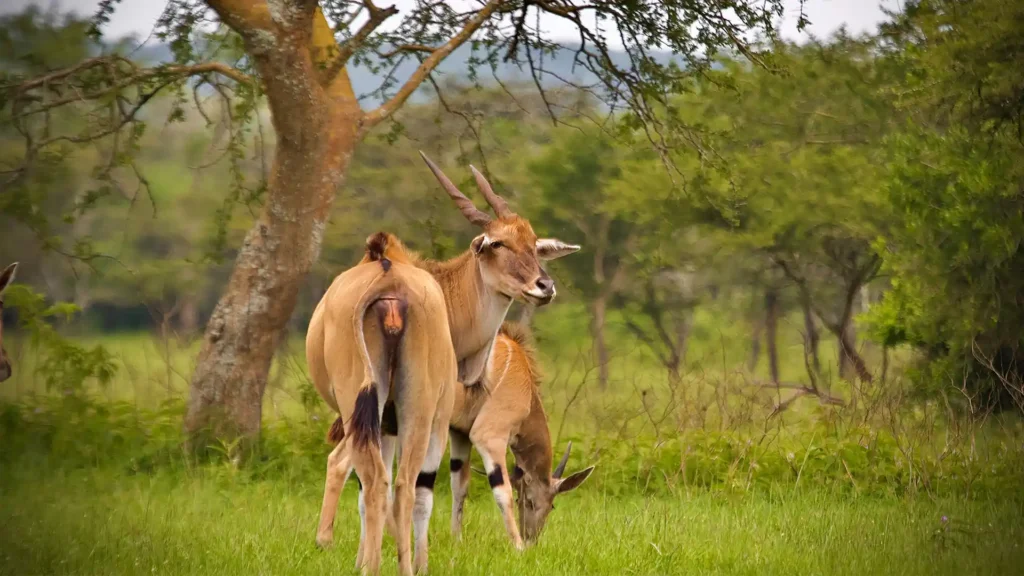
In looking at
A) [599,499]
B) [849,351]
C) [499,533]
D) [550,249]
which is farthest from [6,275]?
[849,351]

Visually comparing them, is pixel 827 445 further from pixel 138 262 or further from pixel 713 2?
pixel 138 262

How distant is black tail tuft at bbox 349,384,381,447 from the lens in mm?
5352

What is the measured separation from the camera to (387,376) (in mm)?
5566

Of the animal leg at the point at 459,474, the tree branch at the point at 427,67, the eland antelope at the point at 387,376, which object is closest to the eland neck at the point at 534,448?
the animal leg at the point at 459,474

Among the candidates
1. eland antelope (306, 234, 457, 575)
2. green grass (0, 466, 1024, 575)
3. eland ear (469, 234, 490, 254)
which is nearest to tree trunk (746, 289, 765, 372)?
green grass (0, 466, 1024, 575)

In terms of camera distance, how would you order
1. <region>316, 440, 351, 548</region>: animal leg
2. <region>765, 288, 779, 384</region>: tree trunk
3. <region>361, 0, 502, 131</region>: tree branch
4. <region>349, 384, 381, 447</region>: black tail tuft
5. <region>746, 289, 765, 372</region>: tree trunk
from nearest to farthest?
<region>349, 384, 381, 447</region>: black tail tuft
<region>316, 440, 351, 548</region>: animal leg
<region>361, 0, 502, 131</region>: tree branch
<region>765, 288, 779, 384</region>: tree trunk
<region>746, 289, 765, 372</region>: tree trunk

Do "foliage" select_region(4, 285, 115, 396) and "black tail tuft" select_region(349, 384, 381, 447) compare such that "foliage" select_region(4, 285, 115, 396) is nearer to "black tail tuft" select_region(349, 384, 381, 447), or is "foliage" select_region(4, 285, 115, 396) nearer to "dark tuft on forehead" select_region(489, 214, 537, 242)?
"dark tuft on forehead" select_region(489, 214, 537, 242)

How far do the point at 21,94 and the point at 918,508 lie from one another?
22.1 ft

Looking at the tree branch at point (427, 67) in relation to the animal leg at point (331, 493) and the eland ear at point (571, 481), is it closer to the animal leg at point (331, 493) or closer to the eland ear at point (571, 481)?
the eland ear at point (571, 481)

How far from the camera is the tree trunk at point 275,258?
30.1 ft

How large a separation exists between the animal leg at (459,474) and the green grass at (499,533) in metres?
0.11

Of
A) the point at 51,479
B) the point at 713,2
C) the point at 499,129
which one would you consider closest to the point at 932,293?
the point at 713,2

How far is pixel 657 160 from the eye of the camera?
21344 millimetres

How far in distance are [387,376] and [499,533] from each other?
225cm
